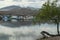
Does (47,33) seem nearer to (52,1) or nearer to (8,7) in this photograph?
(52,1)

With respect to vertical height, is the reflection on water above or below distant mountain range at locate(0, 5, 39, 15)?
below

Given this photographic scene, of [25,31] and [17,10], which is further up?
[17,10]

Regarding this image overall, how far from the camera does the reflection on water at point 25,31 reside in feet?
27.4

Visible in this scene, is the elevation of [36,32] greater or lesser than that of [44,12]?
lesser

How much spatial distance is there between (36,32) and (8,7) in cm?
181

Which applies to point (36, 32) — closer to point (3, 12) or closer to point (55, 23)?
point (55, 23)

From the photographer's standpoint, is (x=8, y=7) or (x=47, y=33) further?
(x=8, y=7)

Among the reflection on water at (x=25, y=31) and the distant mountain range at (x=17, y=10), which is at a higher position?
the distant mountain range at (x=17, y=10)

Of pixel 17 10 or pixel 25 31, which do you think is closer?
pixel 17 10

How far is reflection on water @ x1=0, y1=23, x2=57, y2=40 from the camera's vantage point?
8344 millimetres

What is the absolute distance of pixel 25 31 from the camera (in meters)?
8.88

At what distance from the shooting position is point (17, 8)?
8.72 m

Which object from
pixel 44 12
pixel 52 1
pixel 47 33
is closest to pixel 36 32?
pixel 47 33

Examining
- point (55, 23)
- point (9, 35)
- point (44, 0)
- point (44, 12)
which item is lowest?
point (9, 35)
